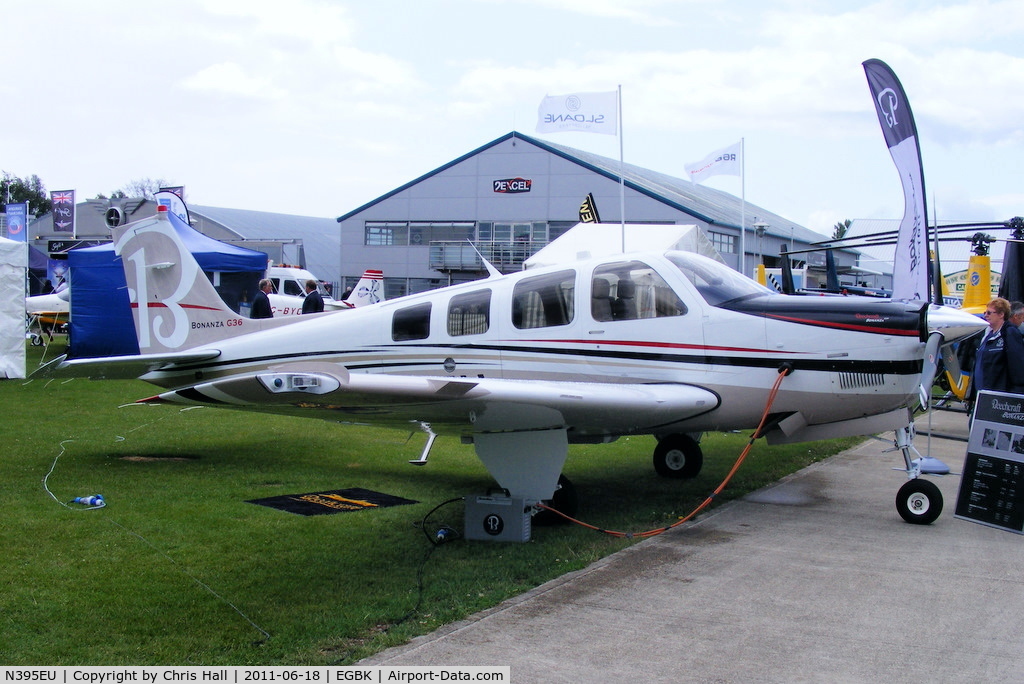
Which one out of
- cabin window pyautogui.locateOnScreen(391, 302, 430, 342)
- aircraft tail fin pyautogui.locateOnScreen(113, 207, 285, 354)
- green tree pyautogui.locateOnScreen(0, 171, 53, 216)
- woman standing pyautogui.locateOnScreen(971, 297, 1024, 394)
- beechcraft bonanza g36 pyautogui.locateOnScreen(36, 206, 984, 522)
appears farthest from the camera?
green tree pyautogui.locateOnScreen(0, 171, 53, 216)

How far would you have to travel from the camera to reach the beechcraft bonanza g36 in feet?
21.0

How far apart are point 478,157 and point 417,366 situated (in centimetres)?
3612

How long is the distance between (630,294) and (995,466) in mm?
3400

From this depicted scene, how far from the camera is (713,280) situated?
725cm

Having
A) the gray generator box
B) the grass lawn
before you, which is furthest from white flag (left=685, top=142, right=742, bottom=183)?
the gray generator box

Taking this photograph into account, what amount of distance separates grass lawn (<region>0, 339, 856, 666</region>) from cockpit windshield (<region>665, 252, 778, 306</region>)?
2.06 metres

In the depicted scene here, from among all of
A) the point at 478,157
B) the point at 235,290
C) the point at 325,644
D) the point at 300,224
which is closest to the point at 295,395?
the point at 325,644

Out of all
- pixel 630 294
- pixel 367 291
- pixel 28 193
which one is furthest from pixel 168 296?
pixel 28 193

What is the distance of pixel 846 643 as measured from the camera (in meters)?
4.39

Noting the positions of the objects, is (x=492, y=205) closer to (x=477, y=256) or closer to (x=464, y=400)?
(x=477, y=256)

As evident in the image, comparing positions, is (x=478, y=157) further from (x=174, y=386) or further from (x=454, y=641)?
(x=454, y=641)

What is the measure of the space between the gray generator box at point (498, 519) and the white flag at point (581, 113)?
44.3 ft

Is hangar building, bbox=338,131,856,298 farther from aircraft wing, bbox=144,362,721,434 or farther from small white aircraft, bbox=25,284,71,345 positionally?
aircraft wing, bbox=144,362,721,434

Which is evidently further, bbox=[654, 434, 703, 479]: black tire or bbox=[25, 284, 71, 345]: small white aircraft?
bbox=[25, 284, 71, 345]: small white aircraft
